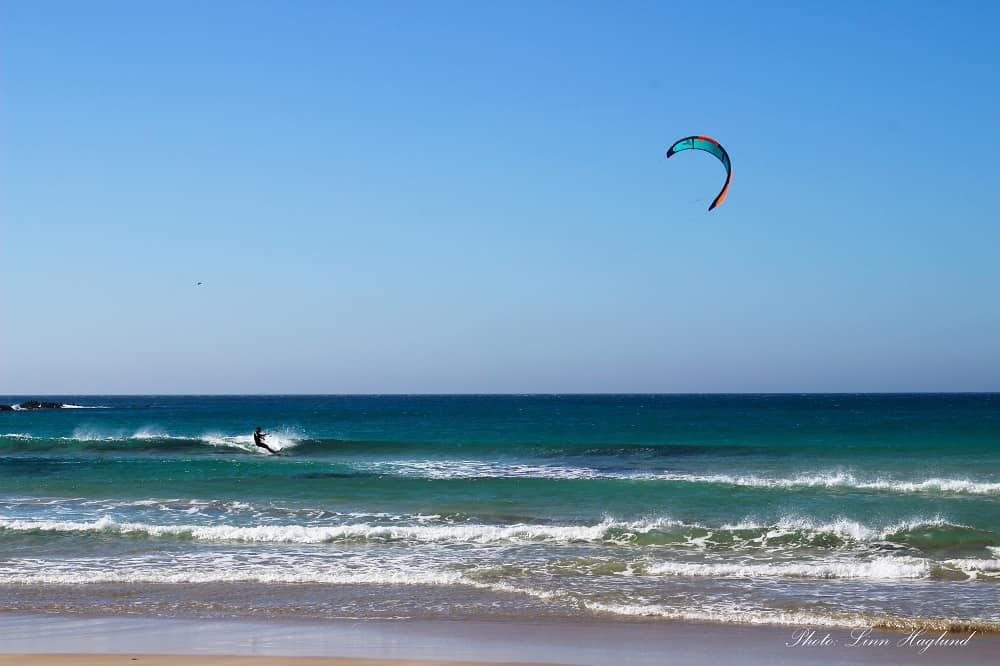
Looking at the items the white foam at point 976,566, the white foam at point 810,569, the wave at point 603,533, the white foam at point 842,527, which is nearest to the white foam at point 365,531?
the wave at point 603,533

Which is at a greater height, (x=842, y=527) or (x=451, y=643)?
(x=842, y=527)

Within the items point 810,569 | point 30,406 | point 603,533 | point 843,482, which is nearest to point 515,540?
point 603,533

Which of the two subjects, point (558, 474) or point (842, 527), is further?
point (558, 474)

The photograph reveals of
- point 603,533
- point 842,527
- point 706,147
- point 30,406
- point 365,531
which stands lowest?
point 30,406

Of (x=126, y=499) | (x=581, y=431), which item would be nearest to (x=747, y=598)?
(x=126, y=499)

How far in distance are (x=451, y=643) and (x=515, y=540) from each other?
5632 mm

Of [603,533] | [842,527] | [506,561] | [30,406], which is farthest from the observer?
[30,406]

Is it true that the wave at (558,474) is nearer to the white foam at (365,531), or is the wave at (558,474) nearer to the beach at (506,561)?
the beach at (506,561)

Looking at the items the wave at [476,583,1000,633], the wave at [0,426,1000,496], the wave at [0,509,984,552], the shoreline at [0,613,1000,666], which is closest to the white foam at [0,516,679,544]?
the wave at [0,509,984,552]

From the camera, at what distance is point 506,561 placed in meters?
12.6

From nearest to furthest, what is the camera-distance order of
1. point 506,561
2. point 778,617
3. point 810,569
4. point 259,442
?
1. point 778,617
2. point 810,569
3. point 506,561
4. point 259,442

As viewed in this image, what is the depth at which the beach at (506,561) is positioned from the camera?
8867mm

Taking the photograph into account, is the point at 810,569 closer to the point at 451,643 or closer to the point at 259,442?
the point at 451,643

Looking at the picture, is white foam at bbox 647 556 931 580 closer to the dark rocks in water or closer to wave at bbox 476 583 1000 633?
wave at bbox 476 583 1000 633
